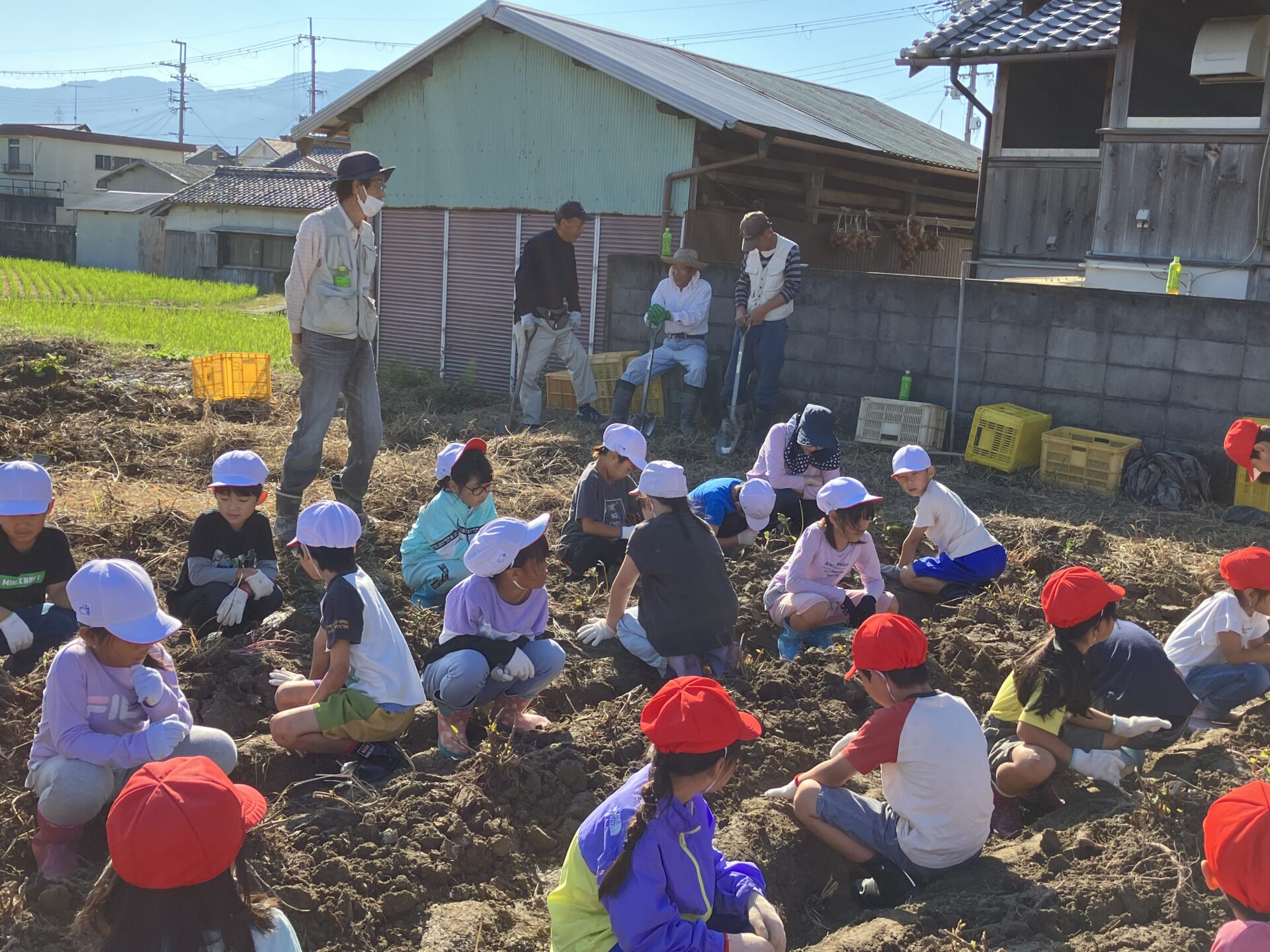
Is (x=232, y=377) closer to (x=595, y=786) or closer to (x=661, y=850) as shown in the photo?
(x=595, y=786)

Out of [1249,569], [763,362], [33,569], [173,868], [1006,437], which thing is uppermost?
[763,362]

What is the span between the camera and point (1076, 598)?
12.2 ft

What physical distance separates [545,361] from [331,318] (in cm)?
391

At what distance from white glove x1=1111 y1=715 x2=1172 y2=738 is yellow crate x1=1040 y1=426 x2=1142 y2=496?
439 centimetres

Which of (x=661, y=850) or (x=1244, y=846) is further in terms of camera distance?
(x=661, y=850)

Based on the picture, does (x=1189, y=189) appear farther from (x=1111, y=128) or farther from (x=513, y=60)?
(x=513, y=60)

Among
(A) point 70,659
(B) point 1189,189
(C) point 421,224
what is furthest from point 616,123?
(A) point 70,659

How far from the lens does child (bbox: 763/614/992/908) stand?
131 inches

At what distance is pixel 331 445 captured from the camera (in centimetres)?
843

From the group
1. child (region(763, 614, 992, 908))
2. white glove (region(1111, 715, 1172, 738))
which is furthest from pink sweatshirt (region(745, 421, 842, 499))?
child (region(763, 614, 992, 908))

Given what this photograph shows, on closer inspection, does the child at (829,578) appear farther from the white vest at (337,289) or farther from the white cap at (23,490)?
the white cap at (23,490)

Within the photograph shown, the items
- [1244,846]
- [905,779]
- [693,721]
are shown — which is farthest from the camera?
[905,779]

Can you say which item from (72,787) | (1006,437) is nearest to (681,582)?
(72,787)

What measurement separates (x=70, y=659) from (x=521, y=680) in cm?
164
